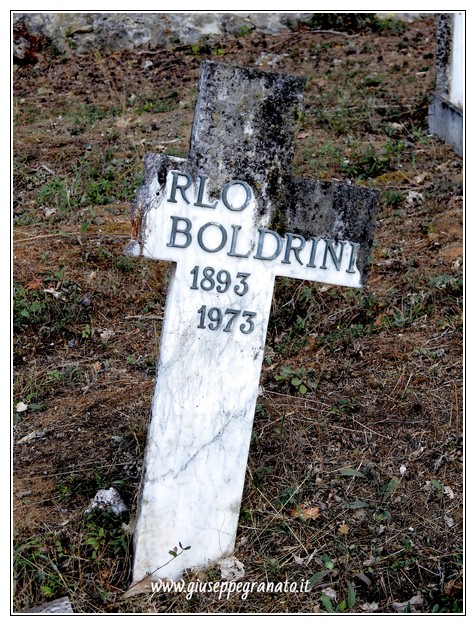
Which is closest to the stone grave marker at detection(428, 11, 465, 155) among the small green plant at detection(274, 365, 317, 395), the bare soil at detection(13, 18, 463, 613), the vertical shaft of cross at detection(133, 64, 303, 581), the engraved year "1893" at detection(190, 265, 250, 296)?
the bare soil at detection(13, 18, 463, 613)

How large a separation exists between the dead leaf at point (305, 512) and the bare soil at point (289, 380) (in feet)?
0.05

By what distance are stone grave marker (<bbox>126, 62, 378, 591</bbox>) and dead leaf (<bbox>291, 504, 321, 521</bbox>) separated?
0.37m

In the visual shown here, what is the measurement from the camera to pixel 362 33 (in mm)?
9719

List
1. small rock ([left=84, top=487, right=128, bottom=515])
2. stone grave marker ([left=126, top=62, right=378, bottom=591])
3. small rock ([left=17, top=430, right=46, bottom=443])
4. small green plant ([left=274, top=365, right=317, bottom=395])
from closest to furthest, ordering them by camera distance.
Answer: stone grave marker ([left=126, top=62, right=378, bottom=591]) < small rock ([left=84, top=487, right=128, bottom=515]) < small rock ([left=17, top=430, right=46, bottom=443]) < small green plant ([left=274, top=365, right=317, bottom=395])

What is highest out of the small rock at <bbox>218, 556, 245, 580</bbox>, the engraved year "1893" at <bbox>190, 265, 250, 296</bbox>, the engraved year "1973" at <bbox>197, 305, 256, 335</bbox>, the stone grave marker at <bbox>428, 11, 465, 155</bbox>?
the stone grave marker at <bbox>428, 11, 465, 155</bbox>

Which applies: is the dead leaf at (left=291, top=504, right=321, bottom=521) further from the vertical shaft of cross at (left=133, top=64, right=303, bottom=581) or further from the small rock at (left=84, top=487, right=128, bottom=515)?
the small rock at (left=84, top=487, right=128, bottom=515)

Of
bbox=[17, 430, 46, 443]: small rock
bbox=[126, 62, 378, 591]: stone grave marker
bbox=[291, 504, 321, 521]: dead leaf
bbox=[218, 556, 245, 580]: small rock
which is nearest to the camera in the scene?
bbox=[126, 62, 378, 591]: stone grave marker

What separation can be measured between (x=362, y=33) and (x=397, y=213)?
4.71 meters

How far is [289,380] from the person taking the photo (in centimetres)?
440

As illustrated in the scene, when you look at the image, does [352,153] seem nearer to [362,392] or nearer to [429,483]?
[362,392]

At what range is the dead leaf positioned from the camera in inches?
138

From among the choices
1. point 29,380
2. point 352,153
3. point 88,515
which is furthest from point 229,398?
point 352,153

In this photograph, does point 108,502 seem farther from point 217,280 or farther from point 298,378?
point 298,378

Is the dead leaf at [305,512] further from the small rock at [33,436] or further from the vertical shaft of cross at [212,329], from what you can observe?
the small rock at [33,436]
